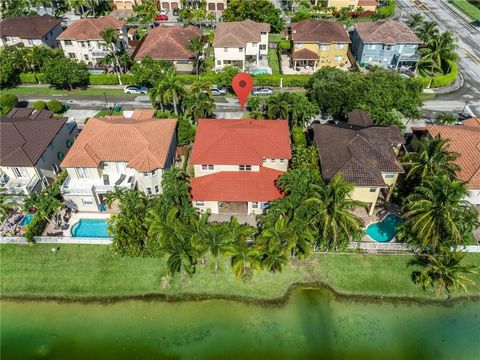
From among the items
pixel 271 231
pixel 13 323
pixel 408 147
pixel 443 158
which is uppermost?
pixel 443 158

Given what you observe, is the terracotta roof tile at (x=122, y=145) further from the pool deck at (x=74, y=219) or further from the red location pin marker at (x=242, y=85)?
the red location pin marker at (x=242, y=85)

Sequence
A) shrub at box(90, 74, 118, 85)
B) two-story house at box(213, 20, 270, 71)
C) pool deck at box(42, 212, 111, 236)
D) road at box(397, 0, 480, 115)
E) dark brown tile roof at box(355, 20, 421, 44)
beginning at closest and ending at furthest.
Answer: pool deck at box(42, 212, 111, 236) → road at box(397, 0, 480, 115) → shrub at box(90, 74, 118, 85) → dark brown tile roof at box(355, 20, 421, 44) → two-story house at box(213, 20, 270, 71)

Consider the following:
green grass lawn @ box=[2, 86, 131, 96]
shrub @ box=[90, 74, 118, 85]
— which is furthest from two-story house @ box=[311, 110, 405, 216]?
shrub @ box=[90, 74, 118, 85]

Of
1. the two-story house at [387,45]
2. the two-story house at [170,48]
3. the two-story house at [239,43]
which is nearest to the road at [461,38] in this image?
the two-story house at [387,45]

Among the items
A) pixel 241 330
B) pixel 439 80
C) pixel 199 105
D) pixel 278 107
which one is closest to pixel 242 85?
pixel 199 105

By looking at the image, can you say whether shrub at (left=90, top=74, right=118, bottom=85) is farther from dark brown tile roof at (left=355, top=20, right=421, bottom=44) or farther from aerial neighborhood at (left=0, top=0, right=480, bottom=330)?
dark brown tile roof at (left=355, top=20, right=421, bottom=44)

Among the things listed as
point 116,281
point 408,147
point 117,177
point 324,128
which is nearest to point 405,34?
point 408,147

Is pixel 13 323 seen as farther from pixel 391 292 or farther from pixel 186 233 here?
pixel 391 292
